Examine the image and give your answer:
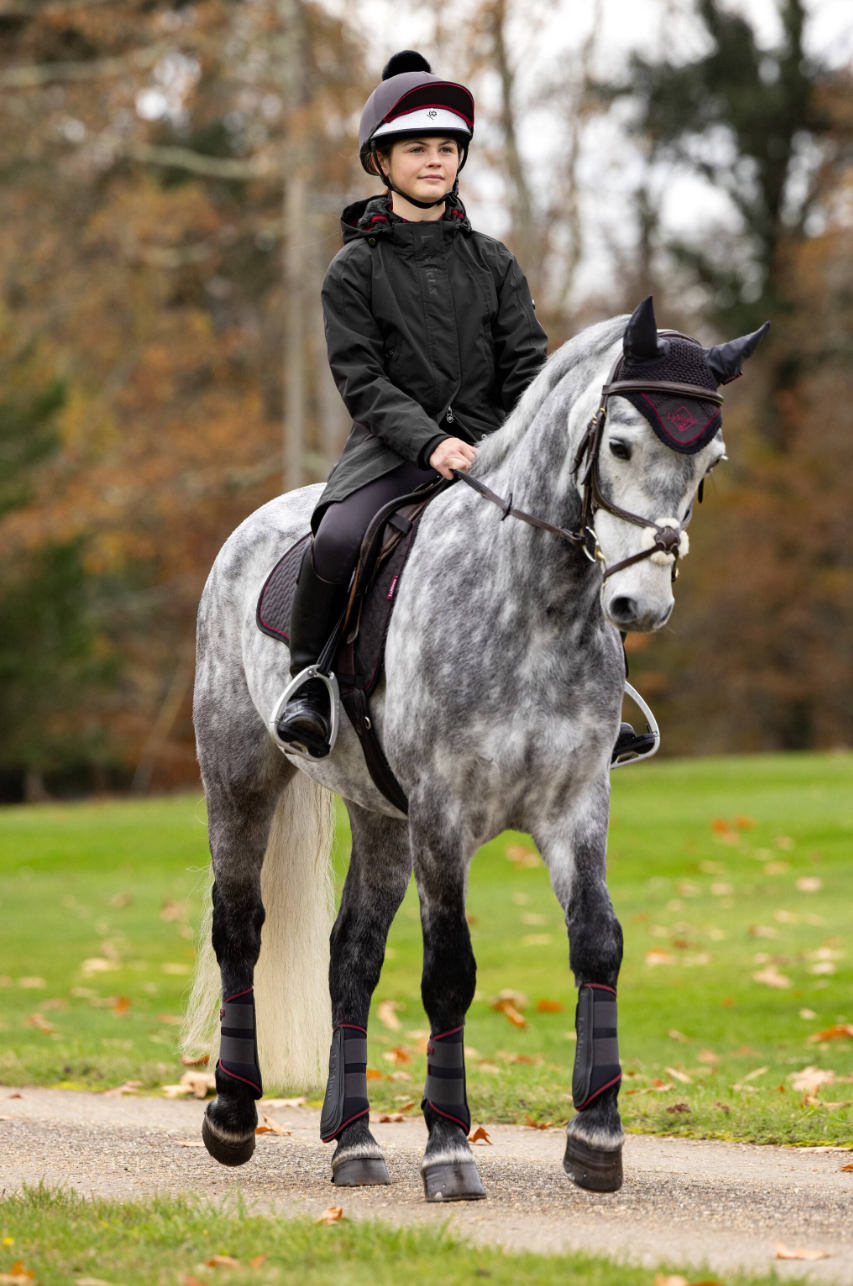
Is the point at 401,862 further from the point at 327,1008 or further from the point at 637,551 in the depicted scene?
the point at 637,551

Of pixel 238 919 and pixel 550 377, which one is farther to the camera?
pixel 238 919

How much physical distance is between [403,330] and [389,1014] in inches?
214

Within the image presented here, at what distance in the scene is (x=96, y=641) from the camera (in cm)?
2802

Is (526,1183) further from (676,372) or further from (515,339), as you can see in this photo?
(515,339)

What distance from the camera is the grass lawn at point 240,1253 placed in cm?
367

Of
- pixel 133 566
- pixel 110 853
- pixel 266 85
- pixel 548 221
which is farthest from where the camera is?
pixel 133 566

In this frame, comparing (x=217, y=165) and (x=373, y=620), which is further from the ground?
(x=217, y=165)

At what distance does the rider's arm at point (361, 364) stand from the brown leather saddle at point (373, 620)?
189mm

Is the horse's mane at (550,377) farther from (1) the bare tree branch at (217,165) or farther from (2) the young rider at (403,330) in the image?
(1) the bare tree branch at (217,165)

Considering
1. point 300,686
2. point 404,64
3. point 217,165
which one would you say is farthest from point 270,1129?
point 217,165

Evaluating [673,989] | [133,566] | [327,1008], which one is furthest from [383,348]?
[133,566]

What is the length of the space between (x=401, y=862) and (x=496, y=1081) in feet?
6.14

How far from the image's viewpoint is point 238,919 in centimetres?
586

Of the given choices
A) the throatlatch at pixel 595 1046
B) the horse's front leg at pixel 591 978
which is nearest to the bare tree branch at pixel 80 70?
the horse's front leg at pixel 591 978
